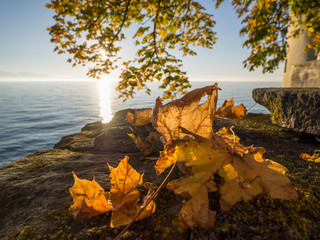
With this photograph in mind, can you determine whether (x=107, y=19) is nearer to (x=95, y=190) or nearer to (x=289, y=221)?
(x=95, y=190)

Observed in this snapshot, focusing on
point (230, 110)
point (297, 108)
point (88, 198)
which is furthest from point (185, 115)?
point (297, 108)

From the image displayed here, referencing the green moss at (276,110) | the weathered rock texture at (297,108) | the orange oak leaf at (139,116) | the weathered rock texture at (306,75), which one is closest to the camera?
the weathered rock texture at (297,108)

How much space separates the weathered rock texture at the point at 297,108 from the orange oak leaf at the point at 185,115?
5.58 ft

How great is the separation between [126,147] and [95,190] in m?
1.28

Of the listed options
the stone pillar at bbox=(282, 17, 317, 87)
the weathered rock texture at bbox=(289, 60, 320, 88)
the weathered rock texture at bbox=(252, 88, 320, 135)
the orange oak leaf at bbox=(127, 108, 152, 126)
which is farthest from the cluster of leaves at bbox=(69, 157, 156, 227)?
the stone pillar at bbox=(282, 17, 317, 87)

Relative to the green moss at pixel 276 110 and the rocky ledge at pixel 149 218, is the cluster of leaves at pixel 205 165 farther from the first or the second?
the green moss at pixel 276 110

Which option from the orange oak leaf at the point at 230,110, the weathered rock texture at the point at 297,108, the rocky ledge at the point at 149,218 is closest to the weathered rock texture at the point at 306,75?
the weathered rock texture at the point at 297,108

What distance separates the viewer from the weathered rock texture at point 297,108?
1.82 metres

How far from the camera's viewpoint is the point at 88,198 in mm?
796

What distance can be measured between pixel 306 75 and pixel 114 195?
357 centimetres

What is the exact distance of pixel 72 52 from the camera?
4418 mm

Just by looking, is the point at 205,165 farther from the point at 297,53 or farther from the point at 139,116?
the point at 297,53

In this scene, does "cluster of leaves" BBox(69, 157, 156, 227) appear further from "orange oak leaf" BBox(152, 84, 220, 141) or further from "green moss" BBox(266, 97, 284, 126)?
"green moss" BBox(266, 97, 284, 126)

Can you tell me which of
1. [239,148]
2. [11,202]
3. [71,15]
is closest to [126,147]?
[11,202]
